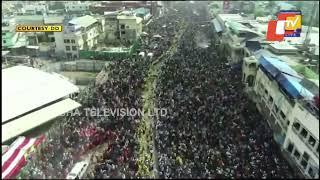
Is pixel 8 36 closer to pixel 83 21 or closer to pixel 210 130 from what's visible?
pixel 83 21

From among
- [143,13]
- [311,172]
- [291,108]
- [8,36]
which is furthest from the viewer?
[143,13]

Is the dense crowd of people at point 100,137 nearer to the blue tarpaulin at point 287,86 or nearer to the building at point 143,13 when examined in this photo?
the blue tarpaulin at point 287,86

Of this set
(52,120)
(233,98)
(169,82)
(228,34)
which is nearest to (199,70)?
(169,82)

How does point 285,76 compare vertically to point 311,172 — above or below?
above

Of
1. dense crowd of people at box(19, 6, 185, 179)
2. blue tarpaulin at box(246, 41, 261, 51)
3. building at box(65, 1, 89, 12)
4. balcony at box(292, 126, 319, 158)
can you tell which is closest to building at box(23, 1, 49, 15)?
building at box(65, 1, 89, 12)
